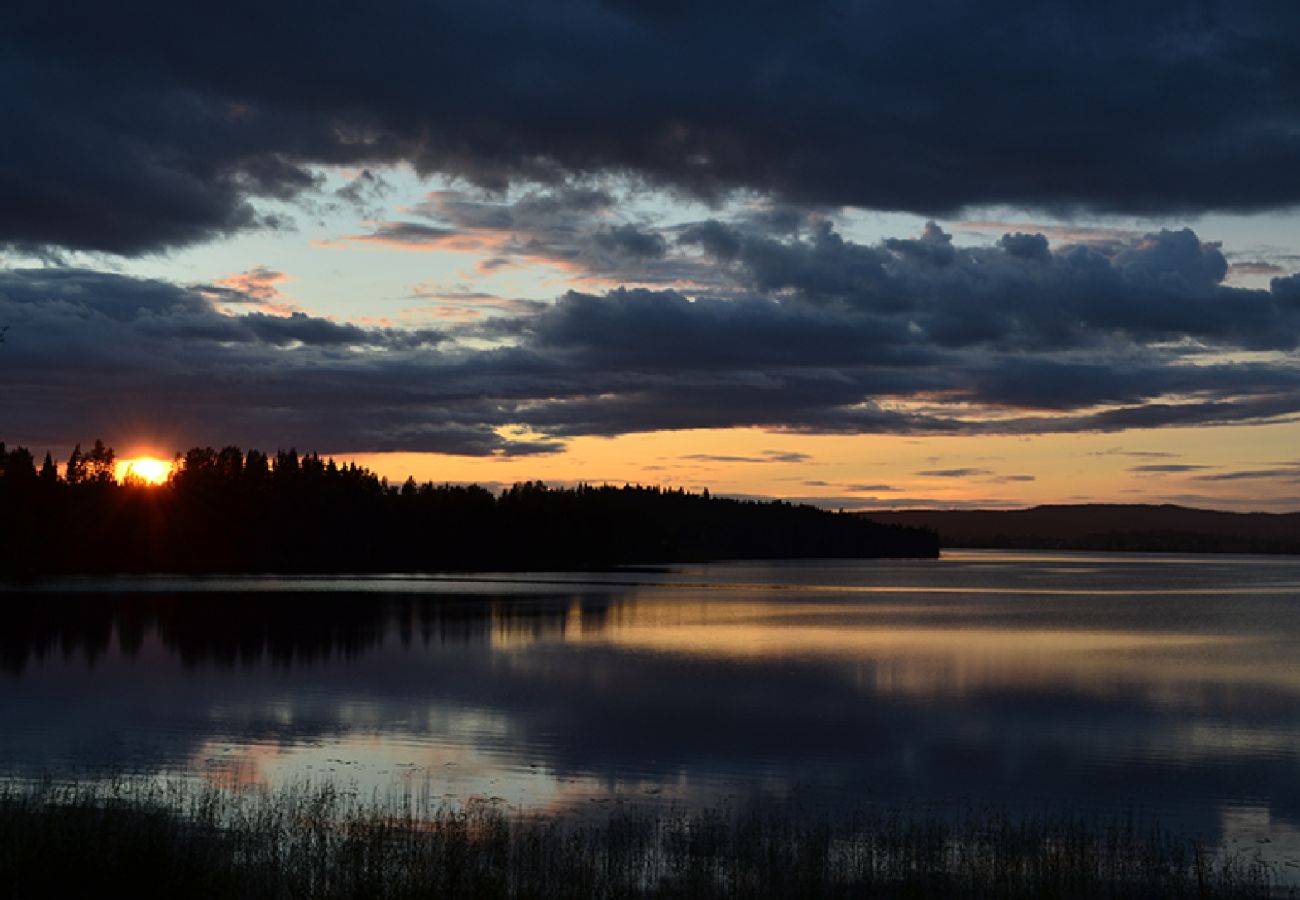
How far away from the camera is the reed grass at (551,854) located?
17891mm

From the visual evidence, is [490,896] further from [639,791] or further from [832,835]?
[639,791]

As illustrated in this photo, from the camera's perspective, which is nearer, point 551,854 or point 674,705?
point 551,854

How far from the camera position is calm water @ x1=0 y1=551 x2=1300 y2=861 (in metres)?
30.9

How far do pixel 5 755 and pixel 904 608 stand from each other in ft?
302

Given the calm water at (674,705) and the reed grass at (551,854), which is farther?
the calm water at (674,705)

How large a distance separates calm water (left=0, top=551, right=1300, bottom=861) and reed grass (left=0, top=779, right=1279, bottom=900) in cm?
286

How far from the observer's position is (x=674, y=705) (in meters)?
46.2

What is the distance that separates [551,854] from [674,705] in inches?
1007

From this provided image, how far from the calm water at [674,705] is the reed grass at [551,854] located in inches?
113

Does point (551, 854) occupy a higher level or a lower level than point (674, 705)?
higher

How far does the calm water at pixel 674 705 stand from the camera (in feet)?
101

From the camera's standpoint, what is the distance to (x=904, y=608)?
4523 inches

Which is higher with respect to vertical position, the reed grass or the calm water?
the reed grass

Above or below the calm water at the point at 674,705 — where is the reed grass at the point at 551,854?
above
